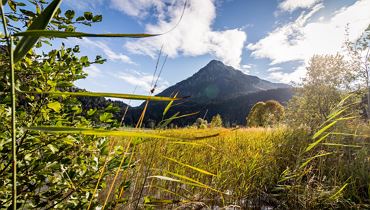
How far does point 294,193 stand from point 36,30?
2.98 meters

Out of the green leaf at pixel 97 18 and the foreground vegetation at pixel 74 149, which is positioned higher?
the green leaf at pixel 97 18

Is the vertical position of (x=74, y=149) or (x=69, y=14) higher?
(x=69, y=14)

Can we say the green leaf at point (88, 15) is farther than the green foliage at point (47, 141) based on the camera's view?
Yes

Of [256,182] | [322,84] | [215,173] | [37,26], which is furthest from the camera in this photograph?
[322,84]

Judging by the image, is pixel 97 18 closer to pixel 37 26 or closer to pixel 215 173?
pixel 37 26

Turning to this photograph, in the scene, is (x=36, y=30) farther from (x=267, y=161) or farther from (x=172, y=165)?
(x=267, y=161)

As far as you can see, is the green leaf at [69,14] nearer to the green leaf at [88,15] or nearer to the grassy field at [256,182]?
the green leaf at [88,15]

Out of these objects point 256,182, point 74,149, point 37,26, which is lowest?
point 256,182

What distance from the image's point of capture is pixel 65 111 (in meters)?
1.81

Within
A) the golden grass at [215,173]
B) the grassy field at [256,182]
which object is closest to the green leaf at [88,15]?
the grassy field at [256,182]

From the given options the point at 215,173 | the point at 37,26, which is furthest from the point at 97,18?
the point at 215,173

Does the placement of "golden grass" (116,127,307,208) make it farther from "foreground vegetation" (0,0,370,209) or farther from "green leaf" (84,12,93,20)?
"green leaf" (84,12,93,20)

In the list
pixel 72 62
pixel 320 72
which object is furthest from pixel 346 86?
pixel 72 62

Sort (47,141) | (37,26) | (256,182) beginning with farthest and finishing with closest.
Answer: (256,182)
(47,141)
(37,26)
